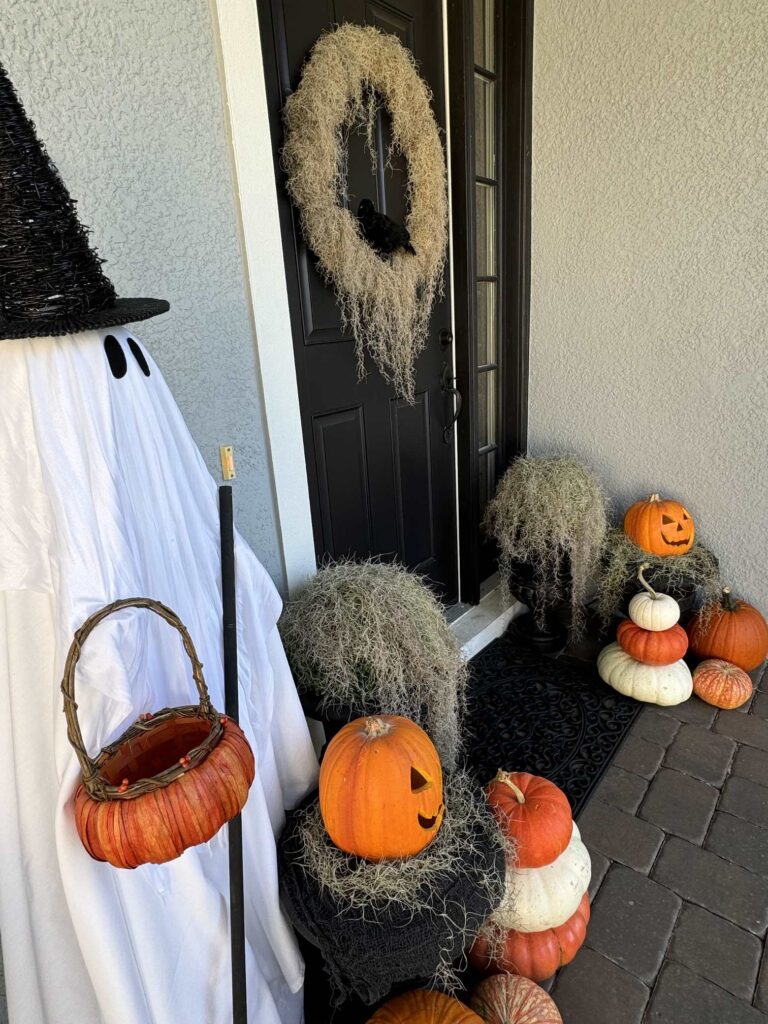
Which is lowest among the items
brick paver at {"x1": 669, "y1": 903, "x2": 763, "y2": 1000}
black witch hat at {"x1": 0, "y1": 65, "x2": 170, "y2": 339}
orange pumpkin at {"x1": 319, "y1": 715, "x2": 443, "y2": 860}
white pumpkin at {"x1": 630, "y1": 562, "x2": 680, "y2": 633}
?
brick paver at {"x1": 669, "y1": 903, "x2": 763, "y2": 1000}

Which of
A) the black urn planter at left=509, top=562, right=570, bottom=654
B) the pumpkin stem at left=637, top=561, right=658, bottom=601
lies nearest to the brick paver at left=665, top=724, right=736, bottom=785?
the pumpkin stem at left=637, top=561, right=658, bottom=601

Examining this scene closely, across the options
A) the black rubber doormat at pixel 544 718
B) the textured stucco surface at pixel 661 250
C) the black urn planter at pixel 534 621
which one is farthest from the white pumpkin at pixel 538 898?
the textured stucco surface at pixel 661 250

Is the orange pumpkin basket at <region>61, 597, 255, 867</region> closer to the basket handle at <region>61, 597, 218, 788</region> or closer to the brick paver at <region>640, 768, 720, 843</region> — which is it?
the basket handle at <region>61, 597, 218, 788</region>

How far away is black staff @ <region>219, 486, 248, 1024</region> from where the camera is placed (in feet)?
3.16

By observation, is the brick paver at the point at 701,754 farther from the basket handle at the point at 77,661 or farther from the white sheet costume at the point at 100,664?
the basket handle at the point at 77,661

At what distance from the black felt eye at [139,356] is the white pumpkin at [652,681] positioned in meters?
2.11

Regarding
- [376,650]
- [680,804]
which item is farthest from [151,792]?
[680,804]

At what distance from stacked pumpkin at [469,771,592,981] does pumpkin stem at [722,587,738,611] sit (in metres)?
1.48

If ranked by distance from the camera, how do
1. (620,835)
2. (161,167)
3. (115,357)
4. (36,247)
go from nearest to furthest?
1. (36,247)
2. (115,357)
3. (161,167)
4. (620,835)

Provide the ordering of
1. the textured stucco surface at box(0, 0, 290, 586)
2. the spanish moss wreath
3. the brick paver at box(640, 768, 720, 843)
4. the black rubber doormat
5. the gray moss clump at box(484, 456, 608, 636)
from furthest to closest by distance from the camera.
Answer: the gray moss clump at box(484, 456, 608, 636), the black rubber doormat, the brick paver at box(640, 768, 720, 843), the spanish moss wreath, the textured stucco surface at box(0, 0, 290, 586)

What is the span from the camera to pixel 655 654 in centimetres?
224

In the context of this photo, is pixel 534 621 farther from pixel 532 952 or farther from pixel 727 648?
pixel 532 952

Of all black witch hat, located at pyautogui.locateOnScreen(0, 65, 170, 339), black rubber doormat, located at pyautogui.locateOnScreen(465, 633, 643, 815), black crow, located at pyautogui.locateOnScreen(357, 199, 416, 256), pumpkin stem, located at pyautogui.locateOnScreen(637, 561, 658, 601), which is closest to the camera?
black witch hat, located at pyautogui.locateOnScreen(0, 65, 170, 339)

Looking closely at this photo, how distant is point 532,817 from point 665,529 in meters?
1.55
